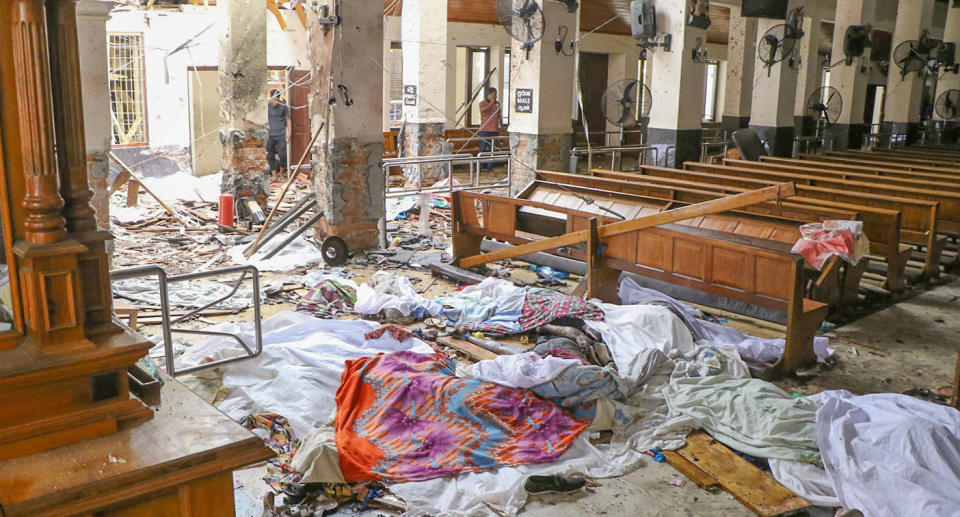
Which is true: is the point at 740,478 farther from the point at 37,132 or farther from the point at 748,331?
the point at 37,132

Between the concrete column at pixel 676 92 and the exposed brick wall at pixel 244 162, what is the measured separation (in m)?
6.27

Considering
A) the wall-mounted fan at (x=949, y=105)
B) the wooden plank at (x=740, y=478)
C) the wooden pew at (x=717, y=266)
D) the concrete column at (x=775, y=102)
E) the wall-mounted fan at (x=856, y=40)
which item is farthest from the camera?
the wall-mounted fan at (x=949, y=105)

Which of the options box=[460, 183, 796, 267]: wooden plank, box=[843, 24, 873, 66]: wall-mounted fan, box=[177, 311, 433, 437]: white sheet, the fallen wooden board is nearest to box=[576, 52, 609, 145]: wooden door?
box=[843, 24, 873, 66]: wall-mounted fan

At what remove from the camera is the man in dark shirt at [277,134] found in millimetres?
14619

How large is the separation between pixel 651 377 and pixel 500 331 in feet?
4.68

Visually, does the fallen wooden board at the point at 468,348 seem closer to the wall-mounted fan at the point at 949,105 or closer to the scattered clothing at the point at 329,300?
the scattered clothing at the point at 329,300

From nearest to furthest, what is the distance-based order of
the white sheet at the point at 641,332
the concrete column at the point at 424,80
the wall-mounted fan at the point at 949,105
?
the white sheet at the point at 641,332 → the concrete column at the point at 424,80 → the wall-mounted fan at the point at 949,105

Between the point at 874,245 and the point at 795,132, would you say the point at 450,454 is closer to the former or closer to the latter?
the point at 874,245

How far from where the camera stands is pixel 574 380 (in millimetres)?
4695

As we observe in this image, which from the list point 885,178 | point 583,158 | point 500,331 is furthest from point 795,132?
point 500,331

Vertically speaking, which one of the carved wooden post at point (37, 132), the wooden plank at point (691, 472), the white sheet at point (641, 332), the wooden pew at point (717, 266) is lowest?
the wooden plank at point (691, 472)

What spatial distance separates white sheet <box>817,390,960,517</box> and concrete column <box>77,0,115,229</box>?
19.9 ft

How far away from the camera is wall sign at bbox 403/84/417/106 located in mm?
13395

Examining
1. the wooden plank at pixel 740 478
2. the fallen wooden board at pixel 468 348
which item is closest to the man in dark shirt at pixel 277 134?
the fallen wooden board at pixel 468 348
